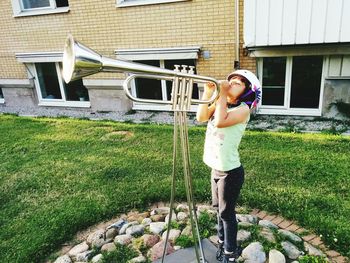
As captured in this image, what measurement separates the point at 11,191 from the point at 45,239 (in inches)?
57.5

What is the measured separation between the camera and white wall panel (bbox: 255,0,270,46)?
6.18 m

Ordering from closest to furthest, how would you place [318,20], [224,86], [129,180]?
[224,86] → [129,180] → [318,20]

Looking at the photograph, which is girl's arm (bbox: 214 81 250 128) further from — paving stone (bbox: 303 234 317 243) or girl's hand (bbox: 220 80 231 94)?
paving stone (bbox: 303 234 317 243)

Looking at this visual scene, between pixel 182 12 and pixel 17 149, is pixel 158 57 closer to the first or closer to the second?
pixel 182 12

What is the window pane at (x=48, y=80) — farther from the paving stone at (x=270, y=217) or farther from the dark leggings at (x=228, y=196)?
the dark leggings at (x=228, y=196)

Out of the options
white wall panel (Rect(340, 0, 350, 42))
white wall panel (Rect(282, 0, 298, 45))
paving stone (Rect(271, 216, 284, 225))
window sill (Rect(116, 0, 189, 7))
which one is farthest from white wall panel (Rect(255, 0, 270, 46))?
paving stone (Rect(271, 216, 284, 225))

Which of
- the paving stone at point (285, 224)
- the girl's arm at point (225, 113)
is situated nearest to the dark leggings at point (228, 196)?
the girl's arm at point (225, 113)

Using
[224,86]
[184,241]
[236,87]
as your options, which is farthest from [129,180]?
[224,86]

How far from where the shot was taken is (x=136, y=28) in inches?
298

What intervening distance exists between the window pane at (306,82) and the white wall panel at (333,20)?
27.8 inches

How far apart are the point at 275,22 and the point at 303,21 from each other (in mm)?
491

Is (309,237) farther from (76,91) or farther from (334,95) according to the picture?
(76,91)

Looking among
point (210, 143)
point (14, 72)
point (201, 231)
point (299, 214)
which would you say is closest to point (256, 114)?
point (299, 214)

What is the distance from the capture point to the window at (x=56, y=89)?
9016 millimetres
